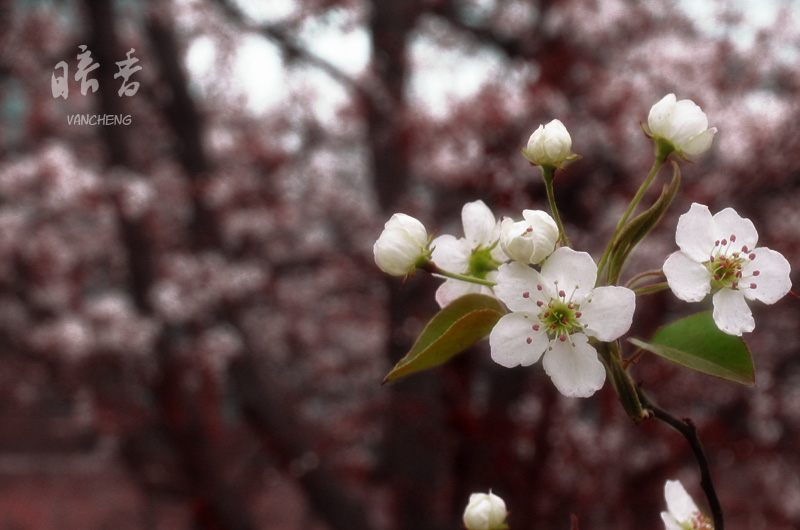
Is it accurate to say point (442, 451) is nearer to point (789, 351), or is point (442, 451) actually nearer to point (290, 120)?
point (789, 351)

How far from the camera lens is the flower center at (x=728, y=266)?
23.9 inches

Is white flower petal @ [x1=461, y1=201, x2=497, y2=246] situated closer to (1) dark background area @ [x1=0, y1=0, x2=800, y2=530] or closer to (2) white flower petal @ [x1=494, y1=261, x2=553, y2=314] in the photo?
(2) white flower petal @ [x1=494, y1=261, x2=553, y2=314]

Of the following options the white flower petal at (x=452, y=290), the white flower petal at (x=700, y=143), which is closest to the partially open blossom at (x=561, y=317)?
the white flower petal at (x=452, y=290)

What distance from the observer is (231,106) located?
4.89 metres

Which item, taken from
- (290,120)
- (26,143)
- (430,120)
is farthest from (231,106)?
(430,120)

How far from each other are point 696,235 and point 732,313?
2.9 inches

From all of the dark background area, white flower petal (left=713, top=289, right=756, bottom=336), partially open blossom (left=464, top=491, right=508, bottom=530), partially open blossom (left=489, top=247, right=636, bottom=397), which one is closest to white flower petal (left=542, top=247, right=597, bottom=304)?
partially open blossom (left=489, top=247, right=636, bottom=397)

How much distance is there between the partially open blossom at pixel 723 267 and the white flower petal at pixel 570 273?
0.23 ft

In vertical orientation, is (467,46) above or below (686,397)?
above

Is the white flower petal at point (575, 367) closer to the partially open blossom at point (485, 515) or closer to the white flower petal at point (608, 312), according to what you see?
the white flower petal at point (608, 312)

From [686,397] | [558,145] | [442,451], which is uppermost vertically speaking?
[558,145]

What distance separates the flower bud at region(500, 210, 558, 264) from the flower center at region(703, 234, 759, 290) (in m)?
0.15

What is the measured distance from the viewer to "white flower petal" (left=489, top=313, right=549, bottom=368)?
22.9 inches

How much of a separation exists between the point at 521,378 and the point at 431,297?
0.54 meters
